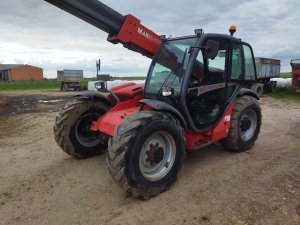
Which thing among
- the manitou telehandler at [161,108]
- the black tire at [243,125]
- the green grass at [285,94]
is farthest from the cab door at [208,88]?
the green grass at [285,94]

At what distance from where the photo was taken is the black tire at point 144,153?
3.80 m

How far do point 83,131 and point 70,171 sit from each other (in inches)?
32.9

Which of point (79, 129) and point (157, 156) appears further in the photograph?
point (79, 129)

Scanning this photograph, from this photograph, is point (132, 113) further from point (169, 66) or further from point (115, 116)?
point (169, 66)

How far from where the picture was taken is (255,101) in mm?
6199

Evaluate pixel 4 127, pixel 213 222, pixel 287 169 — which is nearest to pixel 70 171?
pixel 213 222

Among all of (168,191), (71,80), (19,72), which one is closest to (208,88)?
(168,191)

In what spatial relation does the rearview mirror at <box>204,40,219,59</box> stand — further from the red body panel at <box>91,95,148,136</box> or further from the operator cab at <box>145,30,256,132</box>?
the red body panel at <box>91,95,148,136</box>

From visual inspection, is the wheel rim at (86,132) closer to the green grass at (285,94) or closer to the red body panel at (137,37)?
the red body panel at (137,37)

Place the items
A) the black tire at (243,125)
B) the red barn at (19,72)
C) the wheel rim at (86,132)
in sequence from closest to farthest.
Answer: the wheel rim at (86,132) → the black tire at (243,125) → the red barn at (19,72)

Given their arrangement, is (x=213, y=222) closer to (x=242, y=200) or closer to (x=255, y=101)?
(x=242, y=200)

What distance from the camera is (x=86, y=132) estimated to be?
5.72 meters

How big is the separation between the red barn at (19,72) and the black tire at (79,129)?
69.5 m

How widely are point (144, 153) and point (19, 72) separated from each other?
74575mm
